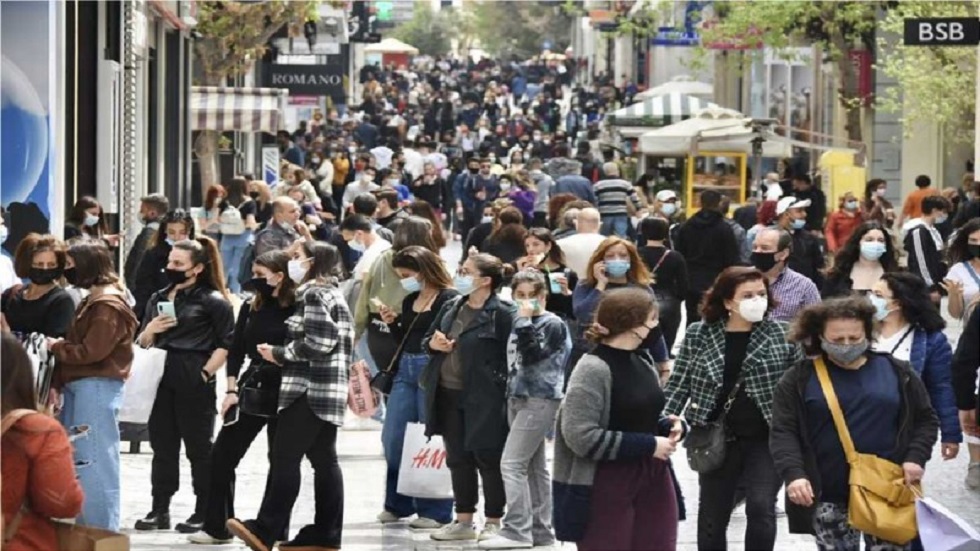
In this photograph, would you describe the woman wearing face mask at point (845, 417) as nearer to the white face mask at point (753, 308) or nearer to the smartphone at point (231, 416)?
the white face mask at point (753, 308)

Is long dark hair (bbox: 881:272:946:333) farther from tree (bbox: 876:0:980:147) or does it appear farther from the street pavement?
tree (bbox: 876:0:980:147)

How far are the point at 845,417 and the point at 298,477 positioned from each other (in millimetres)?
3571

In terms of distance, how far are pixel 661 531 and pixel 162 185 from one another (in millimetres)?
24369

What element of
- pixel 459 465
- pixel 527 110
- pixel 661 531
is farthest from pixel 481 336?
pixel 527 110

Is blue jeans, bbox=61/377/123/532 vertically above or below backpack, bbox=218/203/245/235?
below

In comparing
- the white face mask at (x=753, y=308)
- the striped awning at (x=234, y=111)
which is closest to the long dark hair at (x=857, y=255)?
the white face mask at (x=753, y=308)

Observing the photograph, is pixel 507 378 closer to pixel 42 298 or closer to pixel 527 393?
pixel 527 393

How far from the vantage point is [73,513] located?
298 inches

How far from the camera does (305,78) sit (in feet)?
164

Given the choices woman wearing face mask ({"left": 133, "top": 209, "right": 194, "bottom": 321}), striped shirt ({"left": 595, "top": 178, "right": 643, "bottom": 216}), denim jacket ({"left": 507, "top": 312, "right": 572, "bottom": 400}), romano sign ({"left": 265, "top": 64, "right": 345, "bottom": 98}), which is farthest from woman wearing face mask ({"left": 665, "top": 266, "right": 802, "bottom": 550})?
romano sign ({"left": 265, "top": 64, "right": 345, "bottom": 98})

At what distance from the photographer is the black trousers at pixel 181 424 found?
12.5 m

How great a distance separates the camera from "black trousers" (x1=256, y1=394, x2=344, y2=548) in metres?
11.7

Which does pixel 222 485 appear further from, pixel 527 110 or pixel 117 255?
pixel 527 110

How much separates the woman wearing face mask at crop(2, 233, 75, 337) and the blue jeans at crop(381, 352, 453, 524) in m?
2.39
